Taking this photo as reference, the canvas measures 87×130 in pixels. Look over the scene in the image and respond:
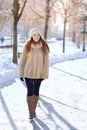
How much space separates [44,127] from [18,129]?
497 mm

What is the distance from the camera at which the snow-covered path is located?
22.4ft

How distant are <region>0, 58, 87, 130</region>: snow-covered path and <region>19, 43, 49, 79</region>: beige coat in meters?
0.91

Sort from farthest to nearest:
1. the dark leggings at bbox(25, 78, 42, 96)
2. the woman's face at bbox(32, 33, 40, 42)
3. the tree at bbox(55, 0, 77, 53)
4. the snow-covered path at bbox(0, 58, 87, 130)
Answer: the tree at bbox(55, 0, 77, 53)
the dark leggings at bbox(25, 78, 42, 96)
the woman's face at bbox(32, 33, 40, 42)
the snow-covered path at bbox(0, 58, 87, 130)

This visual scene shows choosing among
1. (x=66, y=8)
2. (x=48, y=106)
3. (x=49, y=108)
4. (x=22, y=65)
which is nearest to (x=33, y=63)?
(x=22, y=65)

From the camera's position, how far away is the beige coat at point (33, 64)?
718 cm

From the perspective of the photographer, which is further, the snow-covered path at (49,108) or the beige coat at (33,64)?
the beige coat at (33,64)

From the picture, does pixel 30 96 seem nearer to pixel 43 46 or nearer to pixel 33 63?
pixel 33 63

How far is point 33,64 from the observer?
7.22m

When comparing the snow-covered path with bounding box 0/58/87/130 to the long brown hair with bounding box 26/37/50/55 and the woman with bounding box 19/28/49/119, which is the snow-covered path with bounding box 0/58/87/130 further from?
the long brown hair with bounding box 26/37/50/55

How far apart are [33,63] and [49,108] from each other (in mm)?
1653

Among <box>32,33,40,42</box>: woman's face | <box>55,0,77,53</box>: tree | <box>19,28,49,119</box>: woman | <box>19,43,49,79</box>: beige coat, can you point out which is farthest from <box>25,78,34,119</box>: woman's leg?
<box>55,0,77,53</box>: tree

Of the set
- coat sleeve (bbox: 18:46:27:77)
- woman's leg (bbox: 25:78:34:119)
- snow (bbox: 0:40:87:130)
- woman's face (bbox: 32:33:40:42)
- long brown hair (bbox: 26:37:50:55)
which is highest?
woman's face (bbox: 32:33:40:42)

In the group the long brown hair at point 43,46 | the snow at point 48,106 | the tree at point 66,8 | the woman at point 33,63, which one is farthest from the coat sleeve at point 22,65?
the tree at point 66,8

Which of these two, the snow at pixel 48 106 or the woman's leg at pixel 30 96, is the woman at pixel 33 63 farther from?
the snow at pixel 48 106
